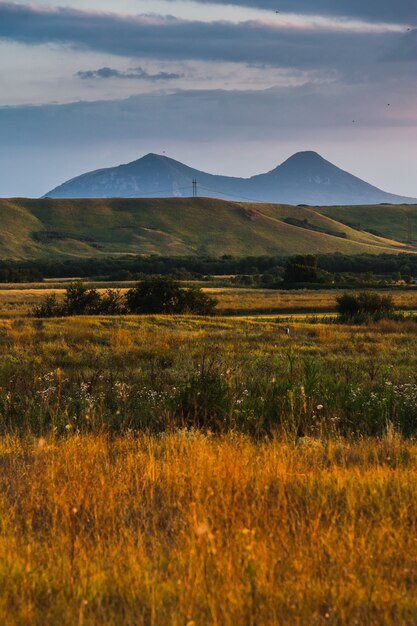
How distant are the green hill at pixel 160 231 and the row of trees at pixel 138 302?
10377 centimetres

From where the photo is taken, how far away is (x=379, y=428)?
29.6 feet

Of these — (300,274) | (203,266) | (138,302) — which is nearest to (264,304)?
(138,302)

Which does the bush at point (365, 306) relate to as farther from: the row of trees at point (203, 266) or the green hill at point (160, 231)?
the green hill at point (160, 231)

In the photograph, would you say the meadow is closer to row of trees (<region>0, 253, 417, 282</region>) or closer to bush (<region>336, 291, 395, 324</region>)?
bush (<region>336, 291, 395, 324</region>)

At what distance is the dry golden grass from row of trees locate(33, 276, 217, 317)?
1293 inches

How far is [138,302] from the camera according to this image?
41062 mm

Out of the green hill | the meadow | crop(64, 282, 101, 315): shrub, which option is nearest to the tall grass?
the meadow

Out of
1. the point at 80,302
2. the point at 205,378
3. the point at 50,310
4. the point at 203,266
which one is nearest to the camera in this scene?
the point at 205,378

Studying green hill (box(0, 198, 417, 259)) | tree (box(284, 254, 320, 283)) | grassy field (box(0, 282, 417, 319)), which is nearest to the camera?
grassy field (box(0, 282, 417, 319))

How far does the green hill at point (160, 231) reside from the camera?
158m

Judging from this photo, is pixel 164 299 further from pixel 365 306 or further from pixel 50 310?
pixel 365 306

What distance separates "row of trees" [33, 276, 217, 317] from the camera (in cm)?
3891

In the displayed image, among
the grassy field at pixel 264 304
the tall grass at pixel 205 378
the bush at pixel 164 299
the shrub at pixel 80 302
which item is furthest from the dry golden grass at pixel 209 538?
the grassy field at pixel 264 304

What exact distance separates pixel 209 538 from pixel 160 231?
175 metres
